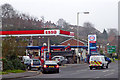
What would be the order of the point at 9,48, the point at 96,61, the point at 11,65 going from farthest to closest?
the point at 96,61 → the point at 9,48 → the point at 11,65

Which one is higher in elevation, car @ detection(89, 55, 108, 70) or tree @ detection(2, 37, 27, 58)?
tree @ detection(2, 37, 27, 58)

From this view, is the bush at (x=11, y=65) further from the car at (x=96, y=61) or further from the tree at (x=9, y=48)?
the car at (x=96, y=61)

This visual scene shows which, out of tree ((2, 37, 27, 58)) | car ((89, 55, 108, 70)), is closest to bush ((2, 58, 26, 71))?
tree ((2, 37, 27, 58))

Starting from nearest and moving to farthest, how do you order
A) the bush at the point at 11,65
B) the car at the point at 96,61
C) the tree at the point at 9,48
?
the bush at the point at 11,65 → the tree at the point at 9,48 → the car at the point at 96,61

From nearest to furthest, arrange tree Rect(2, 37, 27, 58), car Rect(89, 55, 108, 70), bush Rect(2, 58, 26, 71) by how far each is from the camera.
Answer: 1. bush Rect(2, 58, 26, 71)
2. tree Rect(2, 37, 27, 58)
3. car Rect(89, 55, 108, 70)

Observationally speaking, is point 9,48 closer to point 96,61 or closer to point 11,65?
point 11,65

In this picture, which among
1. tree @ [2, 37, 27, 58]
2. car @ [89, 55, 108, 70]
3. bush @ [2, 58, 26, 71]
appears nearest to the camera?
bush @ [2, 58, 26, 71]

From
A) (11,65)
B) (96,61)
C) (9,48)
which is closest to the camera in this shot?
(11,65)

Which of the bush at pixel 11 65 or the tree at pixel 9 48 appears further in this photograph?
the tree at pixel 9 48

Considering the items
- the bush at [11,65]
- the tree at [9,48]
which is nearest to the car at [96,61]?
the bush at [11,65]

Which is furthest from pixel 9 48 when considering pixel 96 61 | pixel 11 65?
pixel 96 61

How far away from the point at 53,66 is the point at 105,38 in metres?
115

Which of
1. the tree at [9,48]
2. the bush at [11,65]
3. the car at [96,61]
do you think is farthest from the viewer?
the car at [96,61]

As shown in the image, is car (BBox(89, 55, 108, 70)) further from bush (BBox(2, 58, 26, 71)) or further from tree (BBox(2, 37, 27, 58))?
tree (BBox(2, 37, 27, 58))
